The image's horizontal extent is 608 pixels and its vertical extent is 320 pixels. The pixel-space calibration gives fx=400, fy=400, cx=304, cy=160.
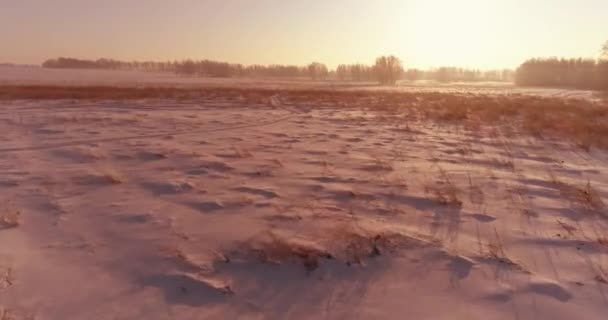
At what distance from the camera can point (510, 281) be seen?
3.41 m

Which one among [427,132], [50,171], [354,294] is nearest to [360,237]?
[354,294]

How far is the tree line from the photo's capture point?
69.8 m

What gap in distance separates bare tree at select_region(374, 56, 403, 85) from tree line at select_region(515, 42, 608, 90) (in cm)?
2740

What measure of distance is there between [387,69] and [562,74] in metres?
37.8

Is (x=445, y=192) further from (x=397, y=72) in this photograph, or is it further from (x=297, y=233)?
(x=397, y=72)

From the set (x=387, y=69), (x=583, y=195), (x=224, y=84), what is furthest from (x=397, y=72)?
(x=583, y=195)

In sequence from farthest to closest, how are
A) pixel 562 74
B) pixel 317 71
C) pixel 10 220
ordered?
pixel 317 71
pixel 562 74
pixel 10 220

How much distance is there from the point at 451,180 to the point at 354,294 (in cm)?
389

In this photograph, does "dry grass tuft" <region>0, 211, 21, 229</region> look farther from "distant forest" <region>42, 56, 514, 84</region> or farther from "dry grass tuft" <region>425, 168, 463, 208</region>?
"distant forest" <region>42, 56, 514, 84</region>

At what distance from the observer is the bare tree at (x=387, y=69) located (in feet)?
307

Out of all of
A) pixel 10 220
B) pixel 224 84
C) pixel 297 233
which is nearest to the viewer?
pixel 297 233

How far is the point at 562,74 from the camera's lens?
289 feet

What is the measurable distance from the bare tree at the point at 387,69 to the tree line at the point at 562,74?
27396mm

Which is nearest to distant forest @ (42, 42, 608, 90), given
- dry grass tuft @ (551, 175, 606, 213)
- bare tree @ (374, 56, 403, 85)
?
bare tree @ (374, 56, 403, 85)
